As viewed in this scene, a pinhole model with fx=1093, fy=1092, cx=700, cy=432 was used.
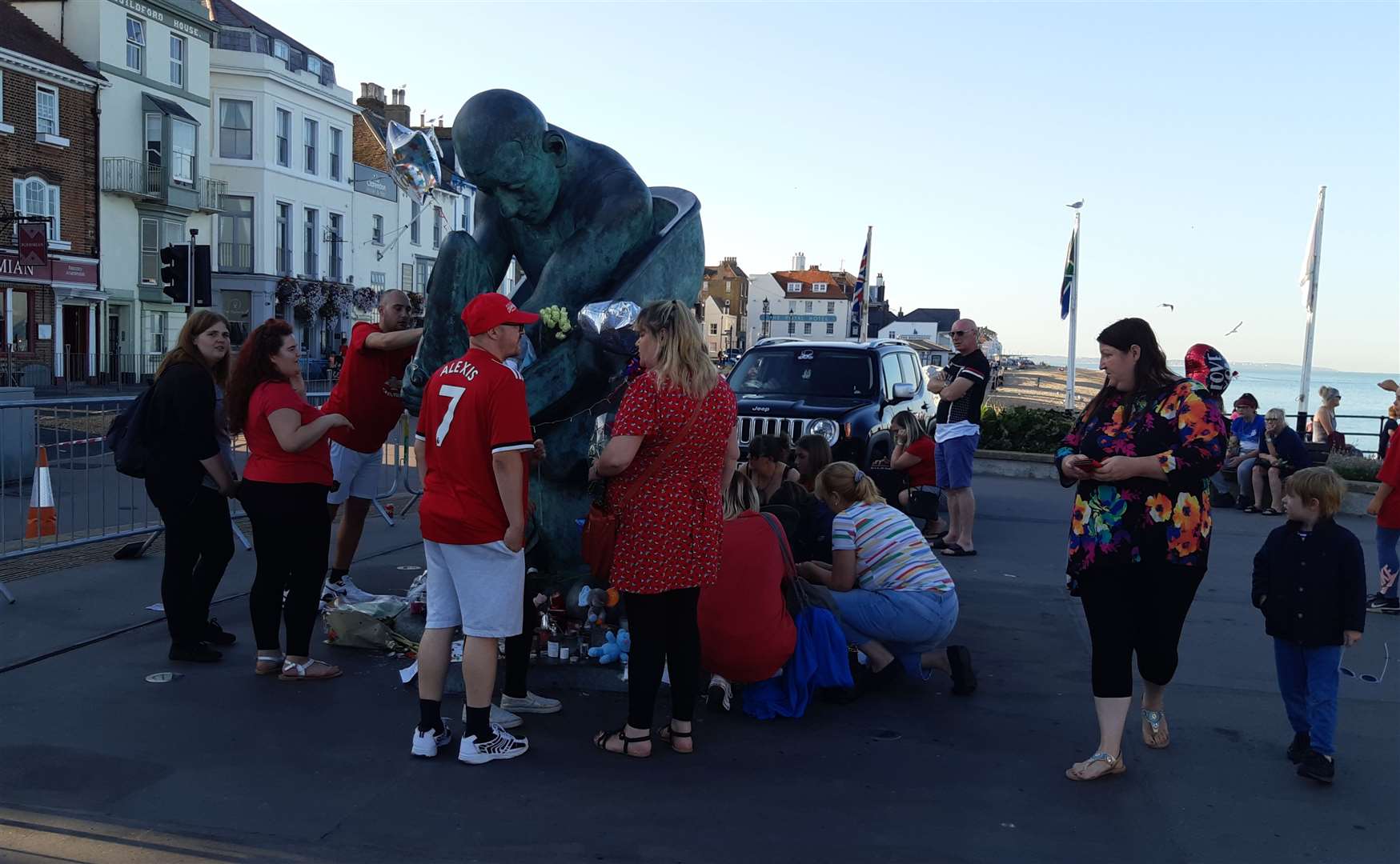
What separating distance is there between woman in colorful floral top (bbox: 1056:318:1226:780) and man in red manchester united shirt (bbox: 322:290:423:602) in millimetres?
3651

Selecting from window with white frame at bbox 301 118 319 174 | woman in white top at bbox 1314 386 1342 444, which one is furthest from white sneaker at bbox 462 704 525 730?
window with white frame at bbox 301 118 319 174

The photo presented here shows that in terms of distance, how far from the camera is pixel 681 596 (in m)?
4.27

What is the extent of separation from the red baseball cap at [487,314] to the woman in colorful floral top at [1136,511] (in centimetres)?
222

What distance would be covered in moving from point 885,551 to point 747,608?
1.01 m

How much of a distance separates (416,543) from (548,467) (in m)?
3.94

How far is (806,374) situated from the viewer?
11.7 meters

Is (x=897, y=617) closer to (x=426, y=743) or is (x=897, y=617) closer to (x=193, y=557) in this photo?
(x=426, y=743)

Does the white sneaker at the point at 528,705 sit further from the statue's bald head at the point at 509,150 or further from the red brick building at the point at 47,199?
the red brick building at the point at 47,199

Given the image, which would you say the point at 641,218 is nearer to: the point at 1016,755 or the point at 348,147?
the point at 1016,755

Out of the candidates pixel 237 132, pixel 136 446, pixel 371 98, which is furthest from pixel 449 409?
pixel 371 98

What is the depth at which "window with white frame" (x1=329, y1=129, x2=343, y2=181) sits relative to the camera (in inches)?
1635

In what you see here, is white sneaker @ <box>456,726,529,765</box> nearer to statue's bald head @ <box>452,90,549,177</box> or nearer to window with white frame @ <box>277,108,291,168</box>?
statue's bald head @ <box>452,90,549,177</box>

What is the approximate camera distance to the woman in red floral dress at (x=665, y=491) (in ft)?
13.4

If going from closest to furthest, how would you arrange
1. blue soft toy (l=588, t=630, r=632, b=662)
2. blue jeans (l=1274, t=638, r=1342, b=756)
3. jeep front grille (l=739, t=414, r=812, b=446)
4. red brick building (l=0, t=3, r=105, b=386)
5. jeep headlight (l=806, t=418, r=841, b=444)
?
blue jeans (l=1274, t=638, r=1342, b=756)
blue soft toy (l=588, t=630, r=632, b=662)
jeep headlight (l=806, t=418, r=841, b=444)
jeep front grille (l=739, t=414, r=812, b=446)
red brick building (l=0, t=3, r=105, b=386)
